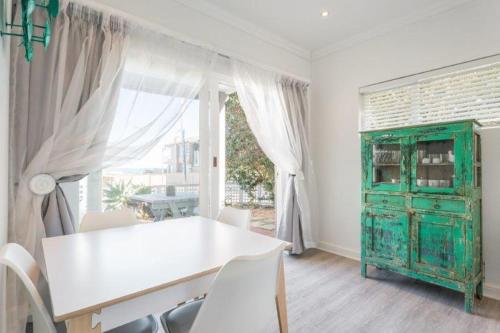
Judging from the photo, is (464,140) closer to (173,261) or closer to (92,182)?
(173,261)

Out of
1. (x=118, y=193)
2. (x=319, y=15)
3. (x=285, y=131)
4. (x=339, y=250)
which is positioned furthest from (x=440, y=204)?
(x=118, y=193)

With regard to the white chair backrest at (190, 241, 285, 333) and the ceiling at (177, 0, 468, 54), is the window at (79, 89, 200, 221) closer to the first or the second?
the ceiling at (177, 0, 468, 54)

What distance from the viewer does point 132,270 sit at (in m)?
1.12

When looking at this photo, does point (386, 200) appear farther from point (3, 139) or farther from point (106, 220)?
point (3, 139)

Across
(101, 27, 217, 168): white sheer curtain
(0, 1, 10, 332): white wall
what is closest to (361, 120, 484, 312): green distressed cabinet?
(101, 27, 217, 168): white sheer curtain

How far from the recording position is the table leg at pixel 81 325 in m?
0.84

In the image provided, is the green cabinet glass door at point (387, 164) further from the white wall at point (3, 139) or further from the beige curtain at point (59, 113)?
the white wall at point (3, 139)

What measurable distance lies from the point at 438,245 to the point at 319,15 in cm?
250

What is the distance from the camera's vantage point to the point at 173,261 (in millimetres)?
1223

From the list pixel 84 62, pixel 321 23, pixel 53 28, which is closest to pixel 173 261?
pixel 84 62

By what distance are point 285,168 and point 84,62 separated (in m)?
2.31

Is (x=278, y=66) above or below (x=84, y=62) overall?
above

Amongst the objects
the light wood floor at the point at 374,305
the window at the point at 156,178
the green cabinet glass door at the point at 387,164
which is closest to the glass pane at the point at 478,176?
the green cabinet glass door at the point at 387,164

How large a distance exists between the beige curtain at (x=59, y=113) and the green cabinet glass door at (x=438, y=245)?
9.03 ft
